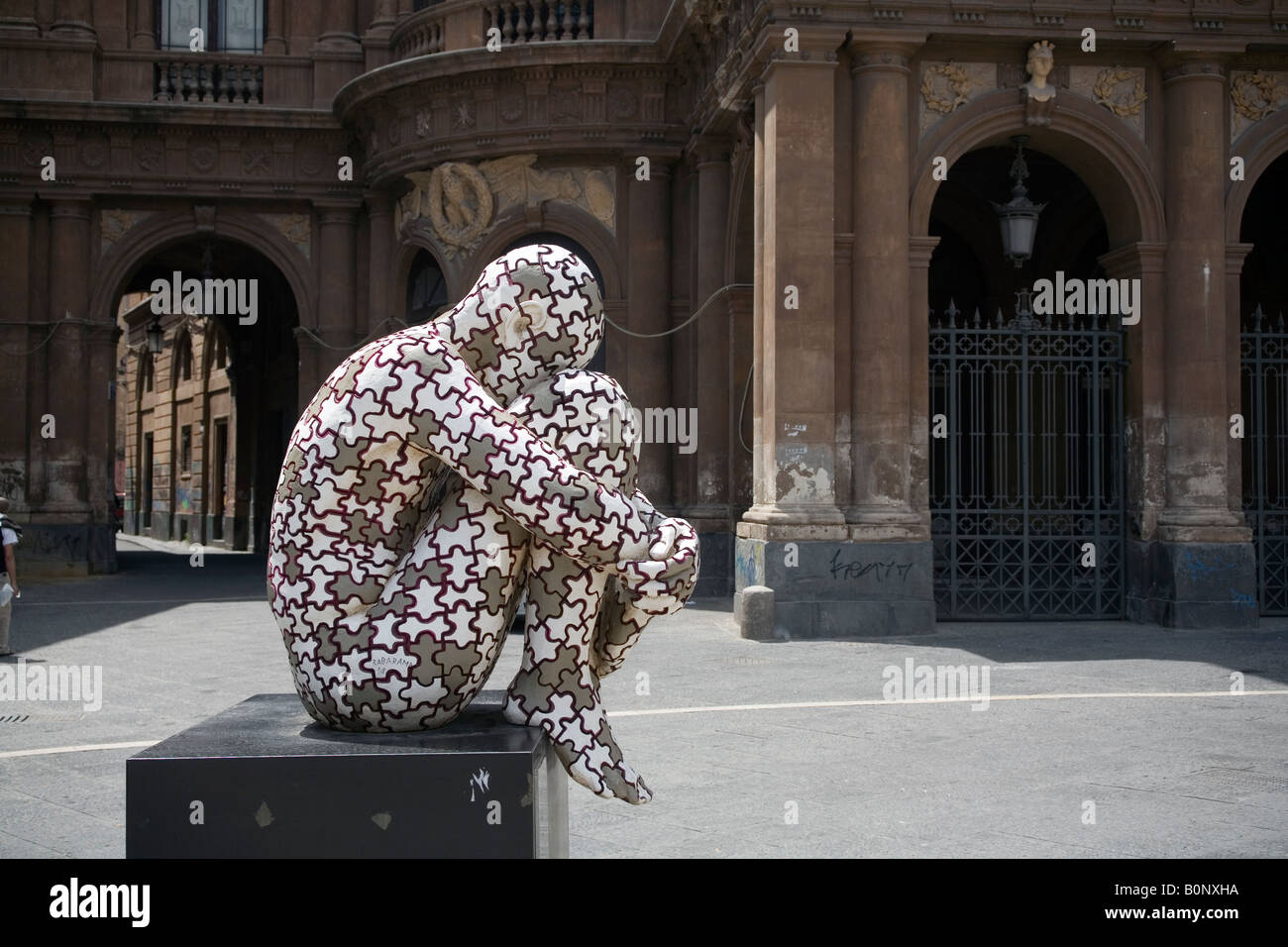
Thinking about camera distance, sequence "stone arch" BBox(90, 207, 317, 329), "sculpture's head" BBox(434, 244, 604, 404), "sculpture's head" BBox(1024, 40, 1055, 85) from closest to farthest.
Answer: "sculpture's head" BBox(434, 244, 604, 404)
"sculpture's head" BBox(1024, 40, 1055, 85)
"stone arch" BBox(90, 207, 317, 329)

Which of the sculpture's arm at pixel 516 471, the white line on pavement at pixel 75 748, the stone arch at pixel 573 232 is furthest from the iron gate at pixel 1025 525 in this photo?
the sculpture's arm at pixel 516 471

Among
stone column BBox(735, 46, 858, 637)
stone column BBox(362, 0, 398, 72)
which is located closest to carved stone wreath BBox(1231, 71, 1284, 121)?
stone column BBox(735, 46, 858, 637)

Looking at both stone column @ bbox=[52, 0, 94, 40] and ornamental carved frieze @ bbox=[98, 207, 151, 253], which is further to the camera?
ornamental carved frieze @ bbox=[98, 207, 151, 253]

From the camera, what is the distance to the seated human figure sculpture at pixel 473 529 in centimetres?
358

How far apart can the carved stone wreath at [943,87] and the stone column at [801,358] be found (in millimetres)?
1116

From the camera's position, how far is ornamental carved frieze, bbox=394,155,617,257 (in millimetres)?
17766

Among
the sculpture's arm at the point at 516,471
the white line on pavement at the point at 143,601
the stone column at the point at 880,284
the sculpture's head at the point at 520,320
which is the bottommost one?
the white line on pavement at the point at 143,601

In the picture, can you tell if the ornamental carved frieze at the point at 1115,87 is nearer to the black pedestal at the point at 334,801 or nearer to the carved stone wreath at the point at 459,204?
the carved stone wreath at the point at 459,204

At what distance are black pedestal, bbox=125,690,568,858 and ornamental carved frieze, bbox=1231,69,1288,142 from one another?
12.6 m

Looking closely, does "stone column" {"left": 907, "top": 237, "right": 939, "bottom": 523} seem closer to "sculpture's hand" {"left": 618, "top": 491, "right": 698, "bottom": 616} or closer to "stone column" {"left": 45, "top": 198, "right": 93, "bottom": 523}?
"sculpture's hand" {"left": 618, "top": 491, "right": 698, "bottom": 616}

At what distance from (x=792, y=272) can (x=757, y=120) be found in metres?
1.84

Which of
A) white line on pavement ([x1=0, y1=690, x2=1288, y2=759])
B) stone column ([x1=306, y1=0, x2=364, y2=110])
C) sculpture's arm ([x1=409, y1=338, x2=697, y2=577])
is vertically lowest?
white line on pavement ([x1=0, y1=690, x2=1288, y2=759])

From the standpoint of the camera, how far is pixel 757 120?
1317cm

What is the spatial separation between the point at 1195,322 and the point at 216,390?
23194 mm
